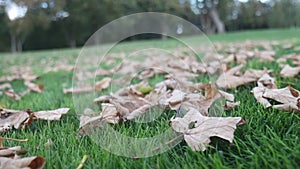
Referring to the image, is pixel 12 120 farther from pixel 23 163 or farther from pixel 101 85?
pixel 101 85

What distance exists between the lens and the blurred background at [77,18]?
17484 mm

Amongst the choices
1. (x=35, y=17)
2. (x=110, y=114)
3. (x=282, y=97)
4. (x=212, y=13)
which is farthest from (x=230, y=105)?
(x=212, y=13)

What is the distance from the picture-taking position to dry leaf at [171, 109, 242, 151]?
2.50 ft

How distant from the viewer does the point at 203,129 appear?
80 cm

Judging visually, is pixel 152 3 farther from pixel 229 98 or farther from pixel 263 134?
pixel 263 134

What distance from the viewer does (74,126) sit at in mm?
1053

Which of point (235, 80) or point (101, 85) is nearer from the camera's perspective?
point (235, 80)

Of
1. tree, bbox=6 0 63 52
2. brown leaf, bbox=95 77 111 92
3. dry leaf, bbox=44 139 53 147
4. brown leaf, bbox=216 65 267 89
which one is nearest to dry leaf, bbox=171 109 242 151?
dry leaf, bbox=44 139 53 147

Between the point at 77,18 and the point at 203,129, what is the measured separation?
21.1 meters

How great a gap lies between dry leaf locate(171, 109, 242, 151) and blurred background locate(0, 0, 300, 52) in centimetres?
1319

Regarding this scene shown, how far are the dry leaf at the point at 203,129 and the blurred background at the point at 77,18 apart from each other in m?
13.2

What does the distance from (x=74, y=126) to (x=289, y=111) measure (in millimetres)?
705

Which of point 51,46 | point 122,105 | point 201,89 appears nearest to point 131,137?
point 122,105

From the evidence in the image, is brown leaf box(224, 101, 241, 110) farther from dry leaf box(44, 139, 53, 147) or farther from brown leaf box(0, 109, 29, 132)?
brown leaf box(0, 109, 29, 132)
